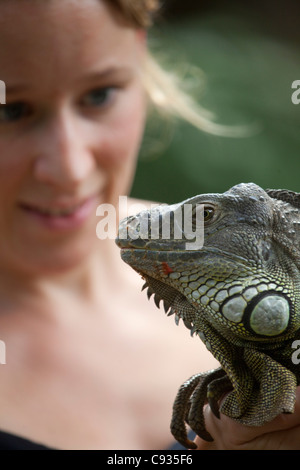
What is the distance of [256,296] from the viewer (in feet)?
2.16

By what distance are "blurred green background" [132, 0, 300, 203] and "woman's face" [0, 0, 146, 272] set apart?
156 millimetres

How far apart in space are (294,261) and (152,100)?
136 centimetres

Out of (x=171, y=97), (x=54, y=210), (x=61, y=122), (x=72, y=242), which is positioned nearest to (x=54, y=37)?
(x=61, y=122)

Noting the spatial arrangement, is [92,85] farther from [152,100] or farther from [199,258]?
[199,258]

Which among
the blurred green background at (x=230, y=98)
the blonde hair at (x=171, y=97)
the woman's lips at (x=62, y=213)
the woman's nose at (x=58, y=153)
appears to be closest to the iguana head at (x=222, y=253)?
the blurred green background at (x=230, y=98)

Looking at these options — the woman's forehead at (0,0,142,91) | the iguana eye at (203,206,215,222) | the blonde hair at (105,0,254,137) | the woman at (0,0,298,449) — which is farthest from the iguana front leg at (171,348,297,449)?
the blonde hair at (105,0,254,137)

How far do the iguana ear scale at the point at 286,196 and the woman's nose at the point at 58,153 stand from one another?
0.63m

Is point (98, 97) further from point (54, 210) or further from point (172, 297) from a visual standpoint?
point (172, 297)

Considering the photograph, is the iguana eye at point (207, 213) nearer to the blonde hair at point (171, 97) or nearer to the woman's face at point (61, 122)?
the woman's face at point (61, 122)

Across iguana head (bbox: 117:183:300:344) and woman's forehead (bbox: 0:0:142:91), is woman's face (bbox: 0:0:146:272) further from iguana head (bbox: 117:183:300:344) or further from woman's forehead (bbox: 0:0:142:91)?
iguana head (bbox: 117:183:300:344)

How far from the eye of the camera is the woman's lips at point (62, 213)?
4.56 feet

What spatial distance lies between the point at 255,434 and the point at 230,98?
1.90 m

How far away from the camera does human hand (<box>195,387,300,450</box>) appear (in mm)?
799

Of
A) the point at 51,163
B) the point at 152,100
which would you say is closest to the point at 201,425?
the point at 51,163
